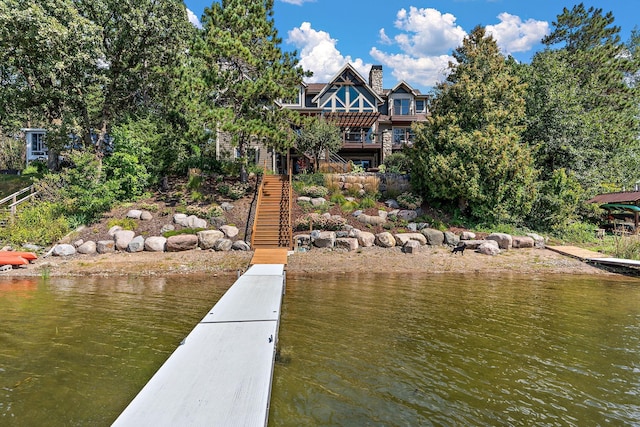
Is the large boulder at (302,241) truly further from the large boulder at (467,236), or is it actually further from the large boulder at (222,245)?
the large boulder at (467,236)

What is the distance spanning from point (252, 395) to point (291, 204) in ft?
50.0

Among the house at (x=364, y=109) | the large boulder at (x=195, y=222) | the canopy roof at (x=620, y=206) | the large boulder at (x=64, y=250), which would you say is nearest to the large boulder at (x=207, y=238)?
the large boulder at (x=195, y=222)

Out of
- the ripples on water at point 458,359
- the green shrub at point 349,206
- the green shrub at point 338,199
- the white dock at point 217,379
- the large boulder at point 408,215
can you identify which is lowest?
the ripples on water at point 458,359

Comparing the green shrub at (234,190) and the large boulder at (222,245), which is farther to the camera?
the green shrub at (234,190)

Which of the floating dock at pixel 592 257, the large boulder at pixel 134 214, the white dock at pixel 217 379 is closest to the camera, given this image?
→ the white dock at pixel 217 379

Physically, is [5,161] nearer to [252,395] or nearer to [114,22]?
[114,22]

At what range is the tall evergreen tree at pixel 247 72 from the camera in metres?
18.0

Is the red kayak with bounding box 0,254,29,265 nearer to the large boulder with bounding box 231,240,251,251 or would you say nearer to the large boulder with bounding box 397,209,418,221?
the large boulder with bounding box 231,240,251,251

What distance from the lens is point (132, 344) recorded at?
6.34 meters

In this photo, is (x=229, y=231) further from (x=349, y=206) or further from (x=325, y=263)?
(x=349, y=206)

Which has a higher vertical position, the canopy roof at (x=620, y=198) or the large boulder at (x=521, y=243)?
the canopy roof at (x=620, y=198)

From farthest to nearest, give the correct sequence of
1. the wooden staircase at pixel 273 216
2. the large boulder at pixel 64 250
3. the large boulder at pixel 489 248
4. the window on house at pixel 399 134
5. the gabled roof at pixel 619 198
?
the window on house at pixel 399 134 < the gabled roof at pixel 619 198 < the wooden staircase at pixel 273 216 < the large boulder at pixel 489 248 < the large boulder at pixel 64 250

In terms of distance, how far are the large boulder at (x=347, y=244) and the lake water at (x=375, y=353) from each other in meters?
5.25

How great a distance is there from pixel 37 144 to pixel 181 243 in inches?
967
